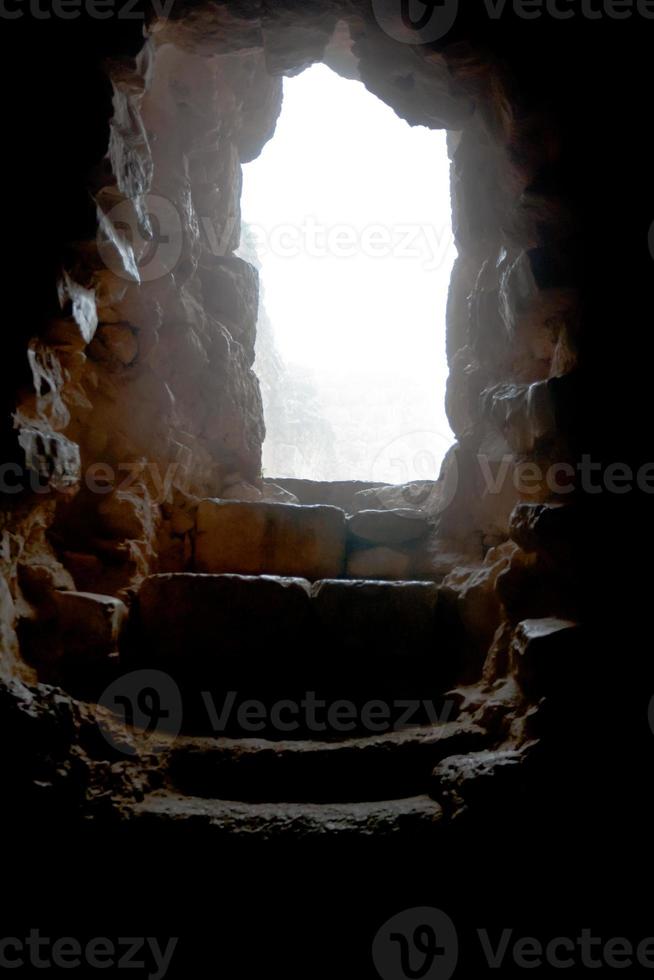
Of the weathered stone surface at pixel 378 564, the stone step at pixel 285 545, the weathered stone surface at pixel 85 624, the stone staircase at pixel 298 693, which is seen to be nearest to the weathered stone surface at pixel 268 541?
the stone step at pixel 285 545

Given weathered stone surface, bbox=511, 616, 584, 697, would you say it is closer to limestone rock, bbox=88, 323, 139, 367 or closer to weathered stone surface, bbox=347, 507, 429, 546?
weathered stone surface, bbox=347, 507, 429, 546

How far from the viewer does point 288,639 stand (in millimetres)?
3213

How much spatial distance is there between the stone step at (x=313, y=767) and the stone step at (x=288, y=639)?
1.48 feet

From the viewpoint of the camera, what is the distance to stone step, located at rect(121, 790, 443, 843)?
208cm

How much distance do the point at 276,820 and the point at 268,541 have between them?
219 centimetres

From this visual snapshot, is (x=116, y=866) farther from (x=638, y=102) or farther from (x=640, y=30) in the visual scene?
(x=640, y=30)

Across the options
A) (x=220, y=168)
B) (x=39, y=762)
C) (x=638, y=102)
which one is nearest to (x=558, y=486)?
(x=638, y=102)

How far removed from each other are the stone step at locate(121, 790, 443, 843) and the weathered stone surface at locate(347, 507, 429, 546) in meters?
2.41

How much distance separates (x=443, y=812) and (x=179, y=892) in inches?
40.3

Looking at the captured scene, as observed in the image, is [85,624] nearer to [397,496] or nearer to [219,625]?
[219,625]

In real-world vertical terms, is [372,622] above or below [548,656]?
above

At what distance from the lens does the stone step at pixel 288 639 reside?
3.15 meters

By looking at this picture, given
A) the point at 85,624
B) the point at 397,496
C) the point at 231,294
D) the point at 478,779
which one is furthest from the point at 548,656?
the point at 231,294

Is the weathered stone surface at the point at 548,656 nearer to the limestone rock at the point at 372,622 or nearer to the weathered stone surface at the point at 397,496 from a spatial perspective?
the limestone rock at the point at 372,622
